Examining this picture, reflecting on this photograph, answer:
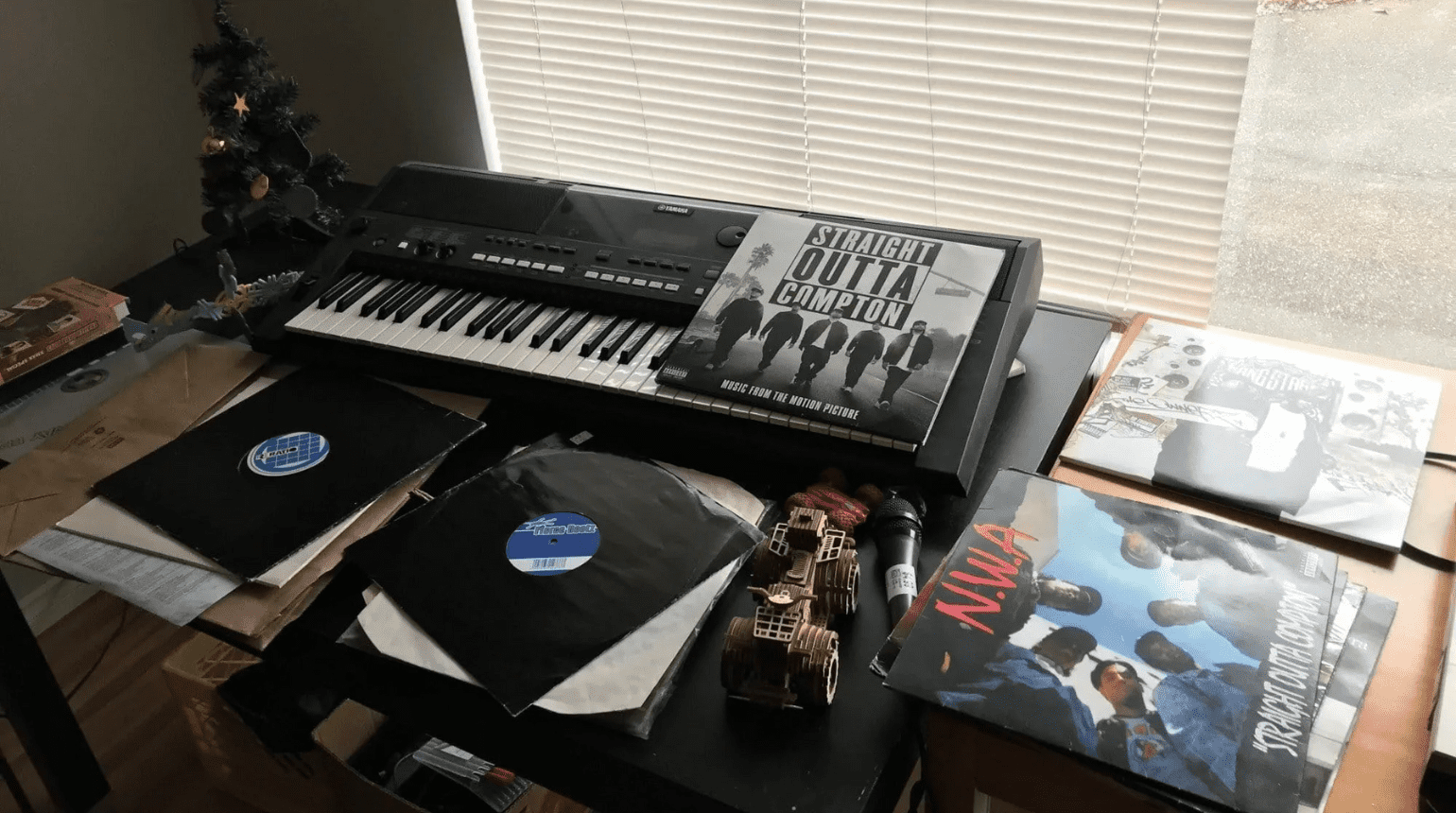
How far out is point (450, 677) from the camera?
91 cm

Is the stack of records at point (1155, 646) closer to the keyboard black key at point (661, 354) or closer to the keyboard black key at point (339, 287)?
the keyboard black key at point (661, 354)

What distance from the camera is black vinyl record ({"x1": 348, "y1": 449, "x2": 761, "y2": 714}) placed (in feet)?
2.99

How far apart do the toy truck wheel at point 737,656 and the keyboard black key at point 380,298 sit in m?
0.69

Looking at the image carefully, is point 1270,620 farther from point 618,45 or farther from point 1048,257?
point 618,45

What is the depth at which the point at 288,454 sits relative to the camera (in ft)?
3.76

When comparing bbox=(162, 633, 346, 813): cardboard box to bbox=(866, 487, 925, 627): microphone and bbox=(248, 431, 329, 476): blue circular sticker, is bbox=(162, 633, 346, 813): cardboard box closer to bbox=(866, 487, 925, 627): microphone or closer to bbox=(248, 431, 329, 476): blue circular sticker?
bbox=(248, 431, 329, 476): blue circular sticker

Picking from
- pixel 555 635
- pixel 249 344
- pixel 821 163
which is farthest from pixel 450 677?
pixel 821 163

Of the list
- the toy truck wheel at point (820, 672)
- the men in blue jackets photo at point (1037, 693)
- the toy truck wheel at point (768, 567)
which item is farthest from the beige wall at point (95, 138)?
the men in blue jackets photo at point (1037, 693)

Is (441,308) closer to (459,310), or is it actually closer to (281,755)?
(459,310)

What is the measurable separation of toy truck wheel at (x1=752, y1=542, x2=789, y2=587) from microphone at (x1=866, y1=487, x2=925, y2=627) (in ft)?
0.35

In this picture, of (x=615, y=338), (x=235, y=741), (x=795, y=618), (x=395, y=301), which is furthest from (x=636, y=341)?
(x=235, y=741)

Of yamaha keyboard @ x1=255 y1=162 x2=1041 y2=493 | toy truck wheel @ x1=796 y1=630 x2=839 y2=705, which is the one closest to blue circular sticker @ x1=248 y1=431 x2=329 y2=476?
yamaha keyboard @ x1=255 y1=162 x2=1041 y2=493

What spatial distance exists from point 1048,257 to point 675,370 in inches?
25.5

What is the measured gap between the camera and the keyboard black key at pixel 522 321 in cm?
123
